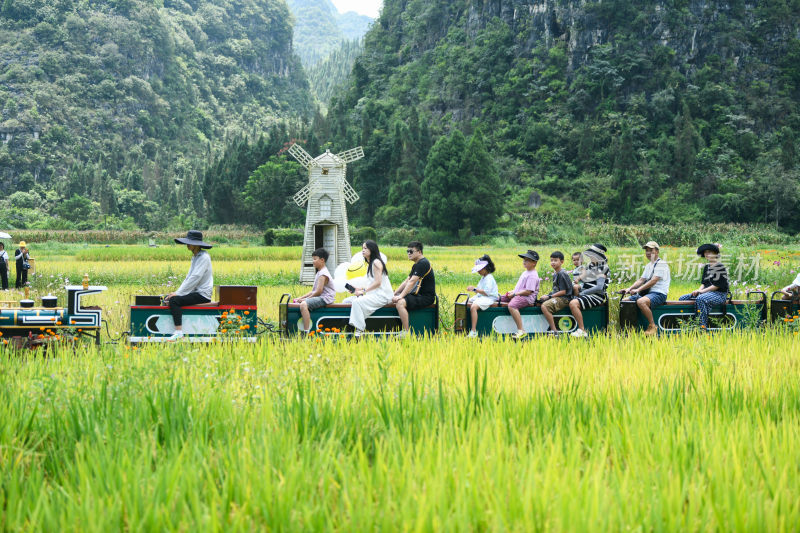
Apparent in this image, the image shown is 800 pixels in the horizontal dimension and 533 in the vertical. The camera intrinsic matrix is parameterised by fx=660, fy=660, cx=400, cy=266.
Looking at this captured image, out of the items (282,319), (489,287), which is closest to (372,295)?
(282,319)

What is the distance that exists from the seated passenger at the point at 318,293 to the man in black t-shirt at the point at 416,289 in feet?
3.37

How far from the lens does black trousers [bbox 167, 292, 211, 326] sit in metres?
8.97

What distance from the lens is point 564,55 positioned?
7638 centimetres

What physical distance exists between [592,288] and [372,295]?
3.44 meters

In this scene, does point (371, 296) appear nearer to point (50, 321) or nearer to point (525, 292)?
point (525, 292)

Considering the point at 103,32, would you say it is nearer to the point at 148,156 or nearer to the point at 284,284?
the point at 148,156

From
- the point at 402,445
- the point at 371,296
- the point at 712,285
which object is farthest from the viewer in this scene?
the point at 712,285

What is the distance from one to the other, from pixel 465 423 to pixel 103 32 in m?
175

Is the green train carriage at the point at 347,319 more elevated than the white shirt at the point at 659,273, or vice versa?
the white shirt at the point at 659,273

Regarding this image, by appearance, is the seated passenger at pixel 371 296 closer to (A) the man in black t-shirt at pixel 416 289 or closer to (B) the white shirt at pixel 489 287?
(A) the man in black t-shirt at pixel 416 289

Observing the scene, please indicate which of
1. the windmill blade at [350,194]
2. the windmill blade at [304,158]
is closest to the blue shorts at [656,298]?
the windmill blade at [304,158]

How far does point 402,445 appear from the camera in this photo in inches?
149

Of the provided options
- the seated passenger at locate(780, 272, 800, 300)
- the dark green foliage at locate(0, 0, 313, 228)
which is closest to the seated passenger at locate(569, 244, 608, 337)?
the seated passenger at locate(780, 272, 800, 300)

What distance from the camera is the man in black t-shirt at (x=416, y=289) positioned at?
9805mm
